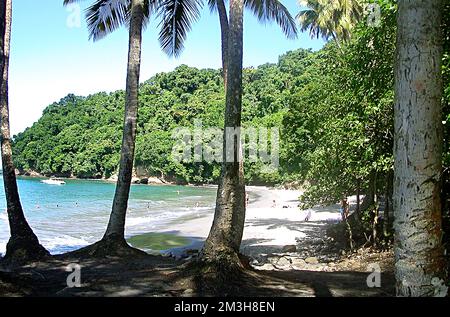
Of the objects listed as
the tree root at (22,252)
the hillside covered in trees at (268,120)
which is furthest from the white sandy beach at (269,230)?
the tree root at (22,252)

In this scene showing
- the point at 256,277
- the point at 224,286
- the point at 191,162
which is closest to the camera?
the point at 224,286

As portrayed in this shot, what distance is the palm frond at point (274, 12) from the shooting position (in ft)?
40.0

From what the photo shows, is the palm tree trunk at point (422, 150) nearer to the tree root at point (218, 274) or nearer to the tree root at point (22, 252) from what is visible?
the tree root at point (218, 274)

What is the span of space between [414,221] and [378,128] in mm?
6015

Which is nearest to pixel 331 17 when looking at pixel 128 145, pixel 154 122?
pixel 128 145

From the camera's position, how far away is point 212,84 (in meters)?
82.2

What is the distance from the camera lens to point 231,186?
6.95m

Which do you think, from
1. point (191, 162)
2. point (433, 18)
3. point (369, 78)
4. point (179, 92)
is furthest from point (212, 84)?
point (433, 18)

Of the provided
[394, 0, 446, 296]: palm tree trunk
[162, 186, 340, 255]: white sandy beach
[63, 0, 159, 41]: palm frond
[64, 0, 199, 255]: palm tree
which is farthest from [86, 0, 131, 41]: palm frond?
[394, 0, 446, 296]: palm tree trunk

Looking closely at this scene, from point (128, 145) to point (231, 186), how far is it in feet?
14.3

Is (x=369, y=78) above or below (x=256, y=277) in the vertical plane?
above

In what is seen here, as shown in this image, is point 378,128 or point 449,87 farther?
point 378,128

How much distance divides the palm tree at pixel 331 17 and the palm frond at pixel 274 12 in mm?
7636
